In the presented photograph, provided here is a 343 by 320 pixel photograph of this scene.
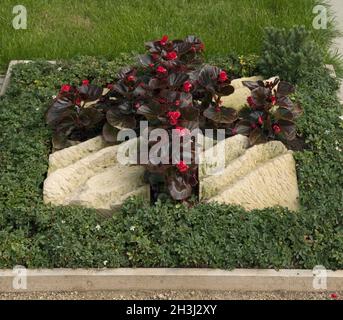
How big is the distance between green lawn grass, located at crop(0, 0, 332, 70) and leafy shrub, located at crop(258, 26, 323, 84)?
0.60 meters

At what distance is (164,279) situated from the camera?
4250 millimetres

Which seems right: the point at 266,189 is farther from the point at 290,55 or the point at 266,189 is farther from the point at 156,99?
the point at 290,55

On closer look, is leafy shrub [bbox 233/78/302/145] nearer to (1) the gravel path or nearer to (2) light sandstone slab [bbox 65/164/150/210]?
(2) light sandstone slab [bbox 65/164/150/210]

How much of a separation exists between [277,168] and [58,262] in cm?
163

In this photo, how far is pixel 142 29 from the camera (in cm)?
646

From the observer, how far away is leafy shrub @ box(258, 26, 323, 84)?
18.3 ft

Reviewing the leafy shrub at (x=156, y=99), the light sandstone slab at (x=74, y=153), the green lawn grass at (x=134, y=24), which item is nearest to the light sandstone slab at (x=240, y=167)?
the leafy shrub at (x=156, y=99)

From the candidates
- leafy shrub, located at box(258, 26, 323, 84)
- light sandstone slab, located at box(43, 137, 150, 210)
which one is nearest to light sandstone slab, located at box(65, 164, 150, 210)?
light sandstone slab, located at box(43, 137, 150, 210)

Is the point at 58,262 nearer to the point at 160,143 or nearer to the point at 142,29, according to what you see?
the point at 160,143

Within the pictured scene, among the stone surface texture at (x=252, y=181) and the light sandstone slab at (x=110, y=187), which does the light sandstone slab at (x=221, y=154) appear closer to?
the stone surface texture at (x=252, y=181)

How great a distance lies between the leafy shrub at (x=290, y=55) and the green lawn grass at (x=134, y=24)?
1.97ft

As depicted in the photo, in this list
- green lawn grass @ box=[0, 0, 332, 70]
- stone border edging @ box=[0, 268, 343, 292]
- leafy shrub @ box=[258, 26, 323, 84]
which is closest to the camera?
stone border edging @ box=[0, 268, 343, 292]

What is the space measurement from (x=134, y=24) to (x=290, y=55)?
170 centimetres

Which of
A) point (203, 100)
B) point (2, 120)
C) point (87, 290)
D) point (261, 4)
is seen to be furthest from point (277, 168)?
point (261, 4)
